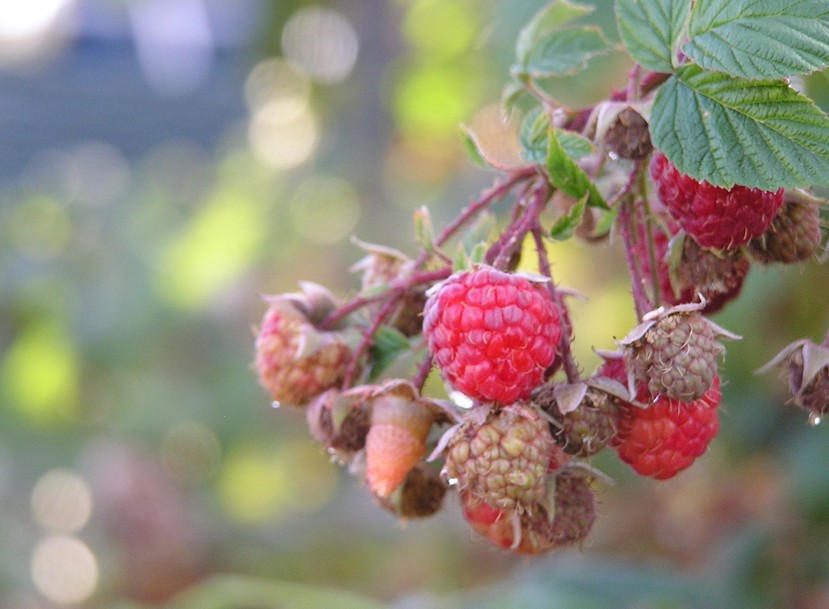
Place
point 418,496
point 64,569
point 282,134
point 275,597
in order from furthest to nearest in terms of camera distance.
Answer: point 282,134, point 64,569, point 275,597, point 418,496

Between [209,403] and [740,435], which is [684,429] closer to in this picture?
[740,435]

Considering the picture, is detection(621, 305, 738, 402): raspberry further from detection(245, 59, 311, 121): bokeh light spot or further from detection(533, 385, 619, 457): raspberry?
detection(245, 59, 311, 121): bokeh light spot

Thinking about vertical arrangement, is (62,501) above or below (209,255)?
below

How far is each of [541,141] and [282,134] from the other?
430cm

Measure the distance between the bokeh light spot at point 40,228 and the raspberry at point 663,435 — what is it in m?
4.43

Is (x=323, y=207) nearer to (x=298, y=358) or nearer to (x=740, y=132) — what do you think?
(x=298, y=358)

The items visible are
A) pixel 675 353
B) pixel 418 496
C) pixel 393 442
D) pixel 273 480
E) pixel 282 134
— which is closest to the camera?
pixel 675 353

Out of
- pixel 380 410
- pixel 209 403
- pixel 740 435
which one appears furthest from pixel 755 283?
pixel 209 403

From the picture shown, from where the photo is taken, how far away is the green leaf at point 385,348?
851 millimetres

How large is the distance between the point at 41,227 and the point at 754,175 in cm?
480

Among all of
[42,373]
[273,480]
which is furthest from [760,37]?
[42,373]

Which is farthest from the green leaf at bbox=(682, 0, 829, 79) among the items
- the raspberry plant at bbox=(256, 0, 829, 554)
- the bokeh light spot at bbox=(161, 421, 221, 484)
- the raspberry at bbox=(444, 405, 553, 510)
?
the bokeh light spot at bbox=(161, 421, 221, 484)

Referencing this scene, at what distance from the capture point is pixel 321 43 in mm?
4723

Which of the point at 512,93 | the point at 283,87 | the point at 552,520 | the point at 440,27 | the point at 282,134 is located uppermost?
the point at 283,87
